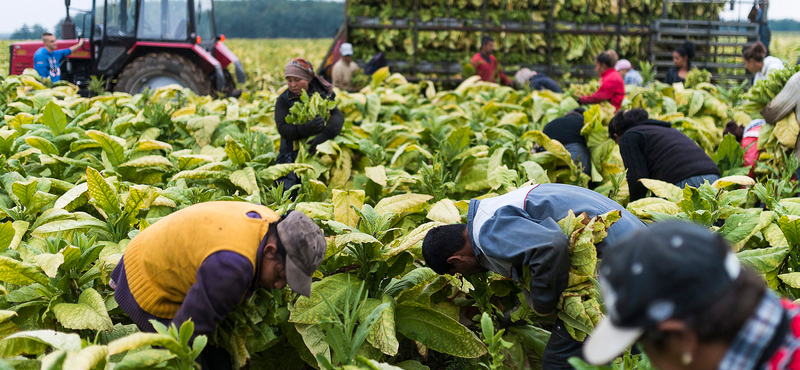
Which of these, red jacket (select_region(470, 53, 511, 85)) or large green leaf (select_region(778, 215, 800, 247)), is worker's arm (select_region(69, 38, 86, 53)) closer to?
red jacket (select_region(470, 53, 511, 85))

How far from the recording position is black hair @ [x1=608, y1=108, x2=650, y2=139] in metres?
3.99

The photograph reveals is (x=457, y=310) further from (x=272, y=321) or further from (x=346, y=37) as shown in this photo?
(x=346, y=37)

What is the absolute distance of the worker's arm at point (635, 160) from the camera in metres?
3.84

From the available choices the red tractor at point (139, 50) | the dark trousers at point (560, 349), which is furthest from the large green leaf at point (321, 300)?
the red tractor at point (139, 50)

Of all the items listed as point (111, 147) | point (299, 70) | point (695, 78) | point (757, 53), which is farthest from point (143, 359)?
point (695, 78)

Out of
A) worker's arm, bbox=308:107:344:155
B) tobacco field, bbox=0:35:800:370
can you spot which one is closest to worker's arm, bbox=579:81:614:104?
tobacco field, bbox=0:35:800:370

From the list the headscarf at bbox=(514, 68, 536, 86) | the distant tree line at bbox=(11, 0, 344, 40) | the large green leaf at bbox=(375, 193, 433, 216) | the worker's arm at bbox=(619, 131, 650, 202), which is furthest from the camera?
the distant tree line at bbox=(11, 0, 344, 40)

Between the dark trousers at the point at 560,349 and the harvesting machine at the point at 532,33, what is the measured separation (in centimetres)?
714

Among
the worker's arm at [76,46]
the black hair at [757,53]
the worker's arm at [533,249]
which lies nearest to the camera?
the worker's arm at [533,249]

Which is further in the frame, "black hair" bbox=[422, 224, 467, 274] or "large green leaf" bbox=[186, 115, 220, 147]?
"large green leaf" bbox=[186, 115, 220, 147]

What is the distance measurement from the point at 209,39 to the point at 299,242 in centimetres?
937

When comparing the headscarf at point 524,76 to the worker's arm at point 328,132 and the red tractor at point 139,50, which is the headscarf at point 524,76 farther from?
the worker's arm at point 328,132

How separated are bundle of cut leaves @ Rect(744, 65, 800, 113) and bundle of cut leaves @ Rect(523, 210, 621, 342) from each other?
7.96 feet

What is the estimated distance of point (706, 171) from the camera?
3668 millimetres
